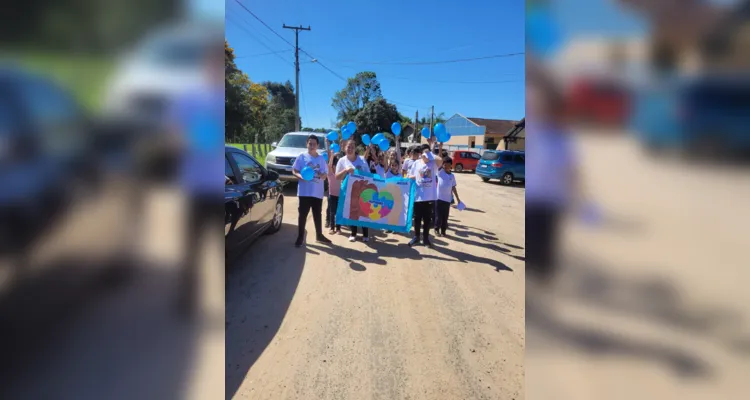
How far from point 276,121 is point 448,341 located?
38765 millimetres

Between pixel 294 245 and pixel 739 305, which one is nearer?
pixel 739 305

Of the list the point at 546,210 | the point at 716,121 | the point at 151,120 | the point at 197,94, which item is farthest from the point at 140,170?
the point at 716,121

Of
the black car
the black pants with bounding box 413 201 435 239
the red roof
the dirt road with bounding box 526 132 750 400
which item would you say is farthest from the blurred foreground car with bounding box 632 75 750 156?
the red roof

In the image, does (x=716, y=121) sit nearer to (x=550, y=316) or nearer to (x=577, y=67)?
(x=577, y=67)

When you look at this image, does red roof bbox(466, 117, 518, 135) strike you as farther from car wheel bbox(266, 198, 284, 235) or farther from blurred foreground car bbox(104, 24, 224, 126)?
blurred foreground car bbox(104, 24, 224, 126)

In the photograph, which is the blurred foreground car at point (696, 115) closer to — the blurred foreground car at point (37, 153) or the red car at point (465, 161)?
the blurred foreground car at point (37, 153)

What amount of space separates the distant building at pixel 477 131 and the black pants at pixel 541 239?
38227 millimetres

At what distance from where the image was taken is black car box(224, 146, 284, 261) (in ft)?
A: 12.4

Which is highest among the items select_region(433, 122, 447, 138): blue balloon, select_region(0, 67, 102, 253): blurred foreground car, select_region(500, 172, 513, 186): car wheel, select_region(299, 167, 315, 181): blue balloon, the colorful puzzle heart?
select_region(433, 122, 447, 138): blue balloon

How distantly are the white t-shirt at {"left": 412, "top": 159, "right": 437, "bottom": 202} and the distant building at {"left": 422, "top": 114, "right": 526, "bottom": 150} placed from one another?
3379 centimetres

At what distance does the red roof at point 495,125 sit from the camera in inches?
1689

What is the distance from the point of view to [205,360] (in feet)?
3.24

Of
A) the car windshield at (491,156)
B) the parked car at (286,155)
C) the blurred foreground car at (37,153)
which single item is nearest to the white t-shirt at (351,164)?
the parked car at (286,155)

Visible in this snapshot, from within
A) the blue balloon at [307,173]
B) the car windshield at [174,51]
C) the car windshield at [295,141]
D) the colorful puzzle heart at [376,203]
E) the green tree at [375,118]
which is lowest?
the colorful puzzle heart at [376,203]
